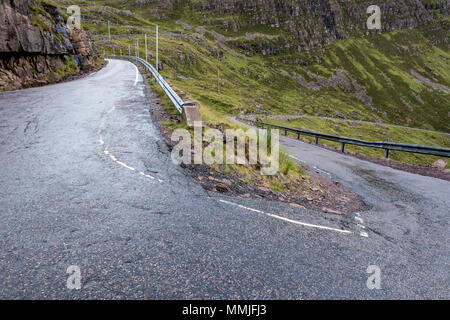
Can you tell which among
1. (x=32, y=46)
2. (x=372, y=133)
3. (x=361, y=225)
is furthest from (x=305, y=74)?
(x=361, y=225)

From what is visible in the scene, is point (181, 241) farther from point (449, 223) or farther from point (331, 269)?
point (449, 223)

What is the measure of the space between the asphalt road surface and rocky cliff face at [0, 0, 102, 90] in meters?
14.6

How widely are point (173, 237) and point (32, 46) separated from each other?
2381cm

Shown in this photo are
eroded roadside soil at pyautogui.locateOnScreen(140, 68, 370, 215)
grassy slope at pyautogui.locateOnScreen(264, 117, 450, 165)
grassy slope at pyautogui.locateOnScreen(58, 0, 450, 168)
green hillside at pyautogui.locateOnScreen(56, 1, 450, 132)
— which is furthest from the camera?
green hillside at pyautogui.locateOnScreen(56, 1, 450, 132)

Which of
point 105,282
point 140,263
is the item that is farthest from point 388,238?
point 105,282

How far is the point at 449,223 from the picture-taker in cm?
620

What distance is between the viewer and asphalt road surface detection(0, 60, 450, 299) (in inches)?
127

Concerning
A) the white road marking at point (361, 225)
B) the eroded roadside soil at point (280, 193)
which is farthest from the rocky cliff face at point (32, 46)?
the white road marking at point (361, 225)

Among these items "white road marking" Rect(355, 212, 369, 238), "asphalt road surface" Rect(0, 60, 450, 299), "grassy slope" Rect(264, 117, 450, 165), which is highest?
"asphalt road surface" Rect(0, 60, 450, 299)

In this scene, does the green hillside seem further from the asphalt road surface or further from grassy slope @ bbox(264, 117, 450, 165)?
the asphalt road surface

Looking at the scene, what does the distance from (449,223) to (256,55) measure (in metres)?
183

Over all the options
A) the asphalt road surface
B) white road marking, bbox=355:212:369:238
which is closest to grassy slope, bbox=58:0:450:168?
the asphalt road surface

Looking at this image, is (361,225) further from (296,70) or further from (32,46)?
(296,70)

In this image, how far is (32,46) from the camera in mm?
20797
